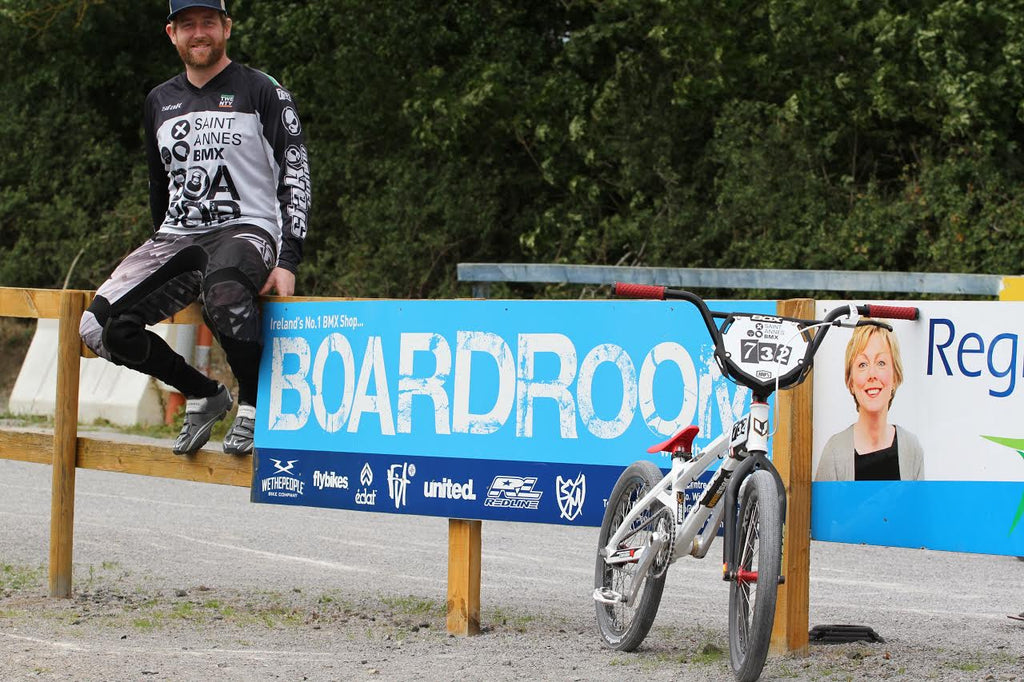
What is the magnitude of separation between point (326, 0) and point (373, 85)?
4.19ft

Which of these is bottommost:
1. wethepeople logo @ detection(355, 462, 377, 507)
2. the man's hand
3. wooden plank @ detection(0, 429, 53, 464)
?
wethepeople logo @ detection(355, 462, 377, 507)

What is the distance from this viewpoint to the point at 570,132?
19438 mm

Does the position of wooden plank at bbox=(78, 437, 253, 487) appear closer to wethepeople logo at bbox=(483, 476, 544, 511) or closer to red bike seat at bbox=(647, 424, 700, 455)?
wethepeople logo at bbox=(483, 476, 544, 511)

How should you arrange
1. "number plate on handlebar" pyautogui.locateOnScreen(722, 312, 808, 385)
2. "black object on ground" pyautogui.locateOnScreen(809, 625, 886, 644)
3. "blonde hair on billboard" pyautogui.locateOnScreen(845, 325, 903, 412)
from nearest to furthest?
"number plate on handlebar" pyautogui.locateOnScreen(722, 312, 808, 385), "blonde hair on billboard" pyautogui.locateOnScreen(845, 325, 903, 412), "black object on ground" pyautogui.locateOnScreen(809, 625, 886, 644)

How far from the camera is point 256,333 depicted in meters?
Result: 6.79

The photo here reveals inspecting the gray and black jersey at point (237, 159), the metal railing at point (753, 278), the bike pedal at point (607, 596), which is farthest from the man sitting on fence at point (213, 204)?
the metal railing at point (753, 278)

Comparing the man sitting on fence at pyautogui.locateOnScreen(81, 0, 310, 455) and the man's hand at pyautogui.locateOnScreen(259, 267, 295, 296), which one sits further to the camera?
the man's hand at pyautogui.locateOnScreen(259, 267, 295, 296)

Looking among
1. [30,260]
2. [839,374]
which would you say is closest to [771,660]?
[839,374]

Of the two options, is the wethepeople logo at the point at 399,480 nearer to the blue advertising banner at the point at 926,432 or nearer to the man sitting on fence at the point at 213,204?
the man sitting on fence at the point at 213,204

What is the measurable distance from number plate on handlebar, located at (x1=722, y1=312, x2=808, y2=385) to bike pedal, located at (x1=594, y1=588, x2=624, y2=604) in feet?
3.72

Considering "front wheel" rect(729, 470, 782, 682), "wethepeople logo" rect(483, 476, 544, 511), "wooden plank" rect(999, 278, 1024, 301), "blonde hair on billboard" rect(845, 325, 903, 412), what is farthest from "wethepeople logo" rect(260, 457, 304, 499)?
"wooden plank" rect(999, 278, 1024, 301)

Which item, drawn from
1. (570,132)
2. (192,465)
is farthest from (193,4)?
(570,132)

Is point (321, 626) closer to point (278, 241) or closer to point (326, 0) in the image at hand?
point (278, 241)

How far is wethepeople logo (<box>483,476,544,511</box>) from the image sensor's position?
6176mm
